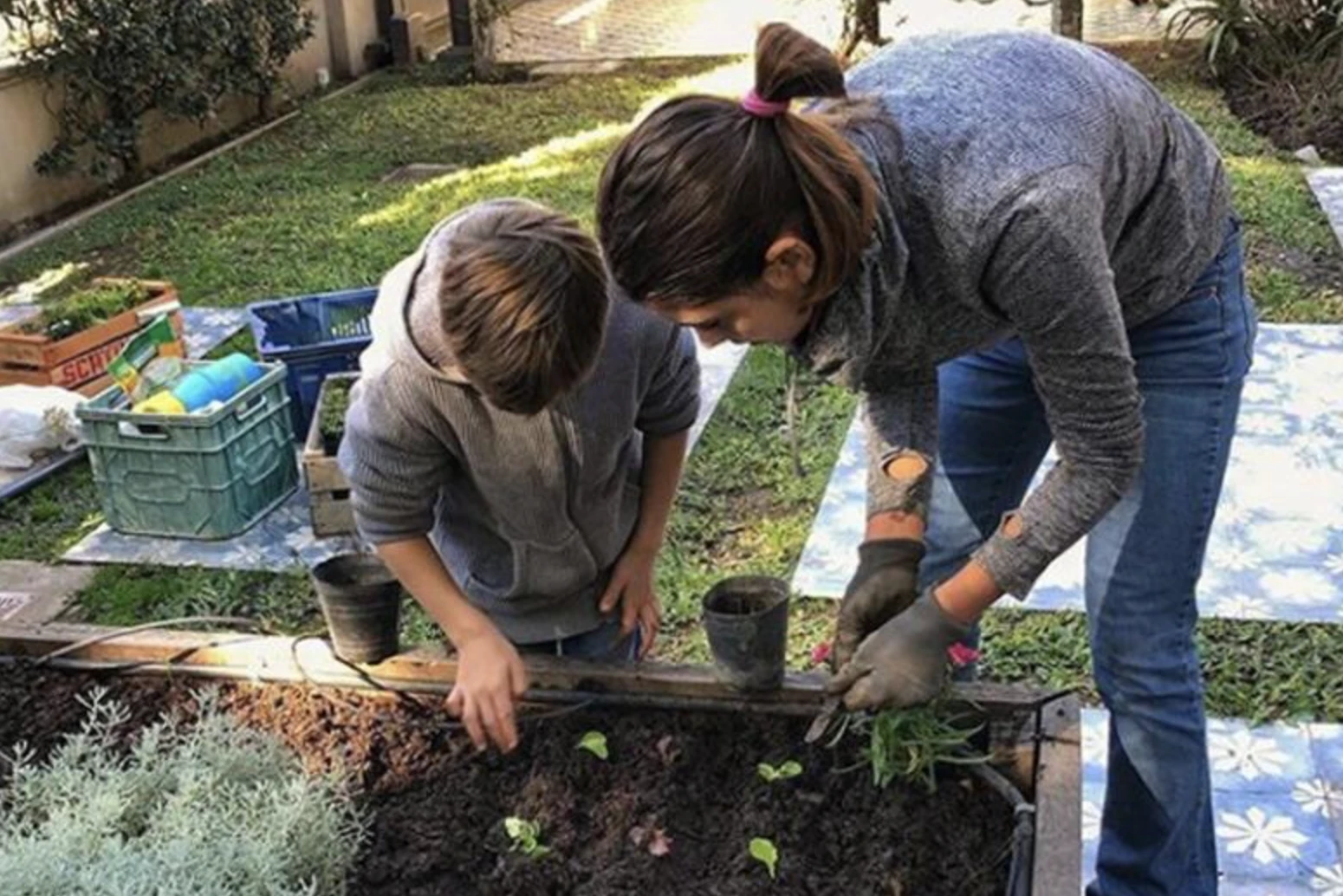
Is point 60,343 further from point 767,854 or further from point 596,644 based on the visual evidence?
point 767,854

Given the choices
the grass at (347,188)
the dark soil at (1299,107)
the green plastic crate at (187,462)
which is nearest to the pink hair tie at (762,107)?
the green plastic crate at (187,462)

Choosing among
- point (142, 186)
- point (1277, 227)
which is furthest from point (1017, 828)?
point (142, 186)

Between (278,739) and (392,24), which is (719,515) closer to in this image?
(278,739)

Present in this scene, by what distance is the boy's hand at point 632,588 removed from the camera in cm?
210

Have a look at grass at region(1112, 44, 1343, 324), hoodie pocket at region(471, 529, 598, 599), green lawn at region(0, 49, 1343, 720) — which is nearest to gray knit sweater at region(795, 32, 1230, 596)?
hoodie pocket at region(471, 529, 598, 599)

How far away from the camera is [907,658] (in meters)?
1.60

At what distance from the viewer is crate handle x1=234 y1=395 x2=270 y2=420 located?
138 inches

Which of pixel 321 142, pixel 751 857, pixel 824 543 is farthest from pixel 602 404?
pixel 321 142

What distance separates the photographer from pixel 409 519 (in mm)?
1815

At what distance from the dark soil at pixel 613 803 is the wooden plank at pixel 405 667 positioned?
0.03 metres

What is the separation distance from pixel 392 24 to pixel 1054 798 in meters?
8.40

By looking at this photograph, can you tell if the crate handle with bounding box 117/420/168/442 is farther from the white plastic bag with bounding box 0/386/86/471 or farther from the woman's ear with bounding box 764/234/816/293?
Result: the woman's ear with bounding box 764/234/816/293

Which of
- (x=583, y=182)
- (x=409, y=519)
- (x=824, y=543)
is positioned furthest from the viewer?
(x=583, y=182)

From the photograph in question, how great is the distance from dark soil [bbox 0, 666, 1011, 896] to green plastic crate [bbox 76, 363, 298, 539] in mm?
1486
